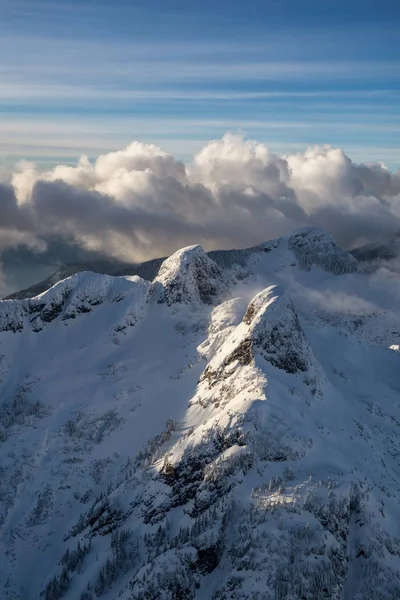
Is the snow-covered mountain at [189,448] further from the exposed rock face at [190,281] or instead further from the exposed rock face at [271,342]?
the exposed rock face at [190,281]

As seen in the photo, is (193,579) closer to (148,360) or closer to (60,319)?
(148,360)

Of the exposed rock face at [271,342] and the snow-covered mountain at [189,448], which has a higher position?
the exposed rock face at [271,342]

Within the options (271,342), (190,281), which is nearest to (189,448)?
(271,342)

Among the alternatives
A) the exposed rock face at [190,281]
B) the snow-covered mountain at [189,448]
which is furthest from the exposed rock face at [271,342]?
the exposed rock face at [190,281]

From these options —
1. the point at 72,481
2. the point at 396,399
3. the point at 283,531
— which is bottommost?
the point at 72,481

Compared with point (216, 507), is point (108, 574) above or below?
below

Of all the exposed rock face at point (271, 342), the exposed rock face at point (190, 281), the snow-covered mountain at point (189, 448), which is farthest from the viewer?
the exposed rock face at point (190, 281)

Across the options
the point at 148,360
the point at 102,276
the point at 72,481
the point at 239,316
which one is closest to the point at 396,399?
the point at 239,316
